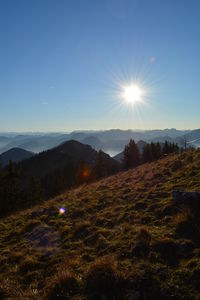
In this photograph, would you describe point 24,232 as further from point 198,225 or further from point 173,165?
point 173,165

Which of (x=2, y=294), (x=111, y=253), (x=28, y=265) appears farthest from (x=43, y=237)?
(x=111, y=253)

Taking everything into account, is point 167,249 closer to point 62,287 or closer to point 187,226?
point 187,226

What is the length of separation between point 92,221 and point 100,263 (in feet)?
17.7

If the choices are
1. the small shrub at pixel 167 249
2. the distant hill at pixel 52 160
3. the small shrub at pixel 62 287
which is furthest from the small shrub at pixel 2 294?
the distant hill at pixel 52 160

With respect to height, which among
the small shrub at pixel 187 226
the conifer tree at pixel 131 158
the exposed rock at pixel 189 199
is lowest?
the conifer tree at pixel 131 158

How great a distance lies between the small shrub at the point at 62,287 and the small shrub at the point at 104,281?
0.44 metres

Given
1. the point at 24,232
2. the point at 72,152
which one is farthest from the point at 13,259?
the point at 72,152

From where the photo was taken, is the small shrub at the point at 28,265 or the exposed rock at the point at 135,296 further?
the small shrub at the point at 28,265

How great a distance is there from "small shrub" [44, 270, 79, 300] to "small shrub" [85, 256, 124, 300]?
0.44 metres

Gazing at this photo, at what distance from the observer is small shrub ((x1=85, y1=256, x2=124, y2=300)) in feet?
19.7

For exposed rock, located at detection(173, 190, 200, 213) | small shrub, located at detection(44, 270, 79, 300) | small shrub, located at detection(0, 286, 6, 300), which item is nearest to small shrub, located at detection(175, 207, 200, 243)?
exposed rock, located at detection(173, 190, 200, 213)

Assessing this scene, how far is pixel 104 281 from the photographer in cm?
634

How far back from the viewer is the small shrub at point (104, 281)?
6003 mm

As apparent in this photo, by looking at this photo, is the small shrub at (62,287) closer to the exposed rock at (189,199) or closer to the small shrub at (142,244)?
the small shrub at (142,244)
